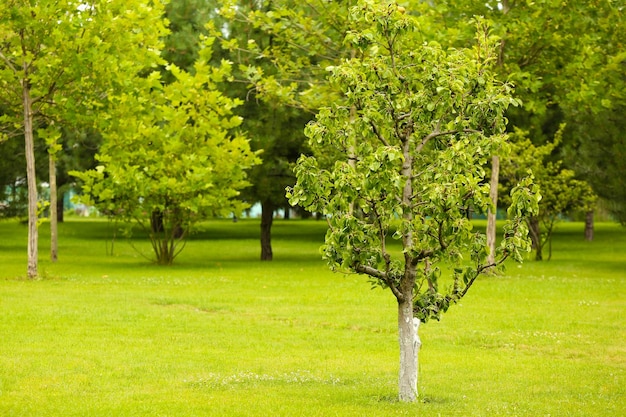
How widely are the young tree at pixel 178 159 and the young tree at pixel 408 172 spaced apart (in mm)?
17394

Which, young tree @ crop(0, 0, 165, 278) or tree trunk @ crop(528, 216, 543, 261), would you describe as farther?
tree trunk @ crop(528, 216, 543, 261)

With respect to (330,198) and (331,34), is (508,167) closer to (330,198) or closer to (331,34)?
(331,34)

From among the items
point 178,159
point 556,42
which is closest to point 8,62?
point 178,159

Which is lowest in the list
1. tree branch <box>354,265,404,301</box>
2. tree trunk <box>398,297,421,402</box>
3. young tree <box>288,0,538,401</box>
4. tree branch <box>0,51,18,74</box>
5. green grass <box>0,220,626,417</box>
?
green grass <box>0,220,626,417</box>

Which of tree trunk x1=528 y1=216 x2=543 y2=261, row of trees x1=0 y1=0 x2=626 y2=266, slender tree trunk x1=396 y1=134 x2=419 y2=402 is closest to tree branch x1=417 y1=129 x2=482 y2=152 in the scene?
slender tree trunk x1=396 y1=134 x2=419 y2=402

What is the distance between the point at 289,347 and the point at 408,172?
4454 mm

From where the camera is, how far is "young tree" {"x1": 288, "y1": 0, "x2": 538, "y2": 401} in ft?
29.7

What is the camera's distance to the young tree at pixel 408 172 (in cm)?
904

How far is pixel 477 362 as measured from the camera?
1230cm

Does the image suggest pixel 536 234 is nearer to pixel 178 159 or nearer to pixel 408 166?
pixel 178 159

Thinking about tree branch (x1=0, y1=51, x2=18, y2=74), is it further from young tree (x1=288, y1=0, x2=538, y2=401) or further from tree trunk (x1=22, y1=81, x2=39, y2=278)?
young tree (x1=288, y1=0, x2=538, y2=401)

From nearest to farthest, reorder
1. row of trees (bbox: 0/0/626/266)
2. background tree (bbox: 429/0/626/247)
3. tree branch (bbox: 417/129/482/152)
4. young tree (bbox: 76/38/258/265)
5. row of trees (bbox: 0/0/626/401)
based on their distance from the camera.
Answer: row of trees (bbox: 0/0/626/401), tree branch (bbox: 417/129/482/152), row of trees (bbox: 0/0/626/266), background tree (bbox: 429/0/626/247), young tree (bbox: 76/38/258/265)

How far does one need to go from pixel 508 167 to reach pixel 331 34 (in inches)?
329

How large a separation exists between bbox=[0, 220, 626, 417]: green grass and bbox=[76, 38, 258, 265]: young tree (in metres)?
2.56
